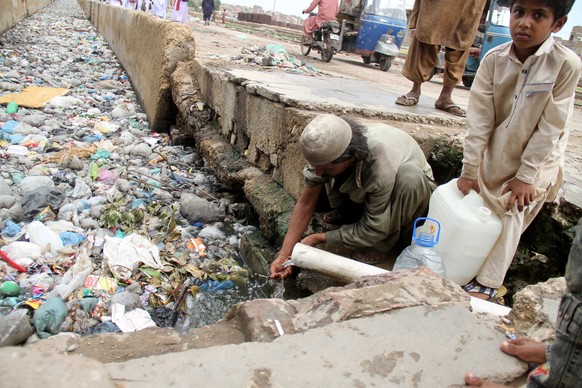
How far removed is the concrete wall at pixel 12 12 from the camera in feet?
33.6

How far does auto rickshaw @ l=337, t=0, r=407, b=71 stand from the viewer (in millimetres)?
10469

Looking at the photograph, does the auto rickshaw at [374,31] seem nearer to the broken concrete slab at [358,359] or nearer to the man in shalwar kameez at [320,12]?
the man in shalwar kameez at [320,12]

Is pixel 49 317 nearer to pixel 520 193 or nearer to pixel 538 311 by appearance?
pixel 538 311

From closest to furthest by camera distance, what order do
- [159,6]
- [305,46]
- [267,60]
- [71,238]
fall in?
[71,238] → [267,60] → [305,46] → [159,6]

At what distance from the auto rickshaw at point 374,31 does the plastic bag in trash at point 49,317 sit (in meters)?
9.41

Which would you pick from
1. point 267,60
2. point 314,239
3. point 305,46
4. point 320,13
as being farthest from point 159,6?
point 314,239

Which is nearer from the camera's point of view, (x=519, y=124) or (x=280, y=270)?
(x=519, y=124)

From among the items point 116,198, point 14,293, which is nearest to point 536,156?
point 14,293

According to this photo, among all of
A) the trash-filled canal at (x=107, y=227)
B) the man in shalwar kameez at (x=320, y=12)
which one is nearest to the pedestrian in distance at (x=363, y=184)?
the trash-filled canal at (x=107, y=227)

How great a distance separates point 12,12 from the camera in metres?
11.8

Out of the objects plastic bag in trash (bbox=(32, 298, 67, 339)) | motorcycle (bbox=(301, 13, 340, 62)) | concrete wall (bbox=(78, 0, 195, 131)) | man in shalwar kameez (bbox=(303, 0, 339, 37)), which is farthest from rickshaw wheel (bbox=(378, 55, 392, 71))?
plastic bag in trash (bbox=(32, 298, 67, 339))

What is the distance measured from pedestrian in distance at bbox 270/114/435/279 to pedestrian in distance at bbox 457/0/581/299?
32cm

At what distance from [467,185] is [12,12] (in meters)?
13.9

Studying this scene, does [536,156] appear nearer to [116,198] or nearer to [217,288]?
[217,288]
